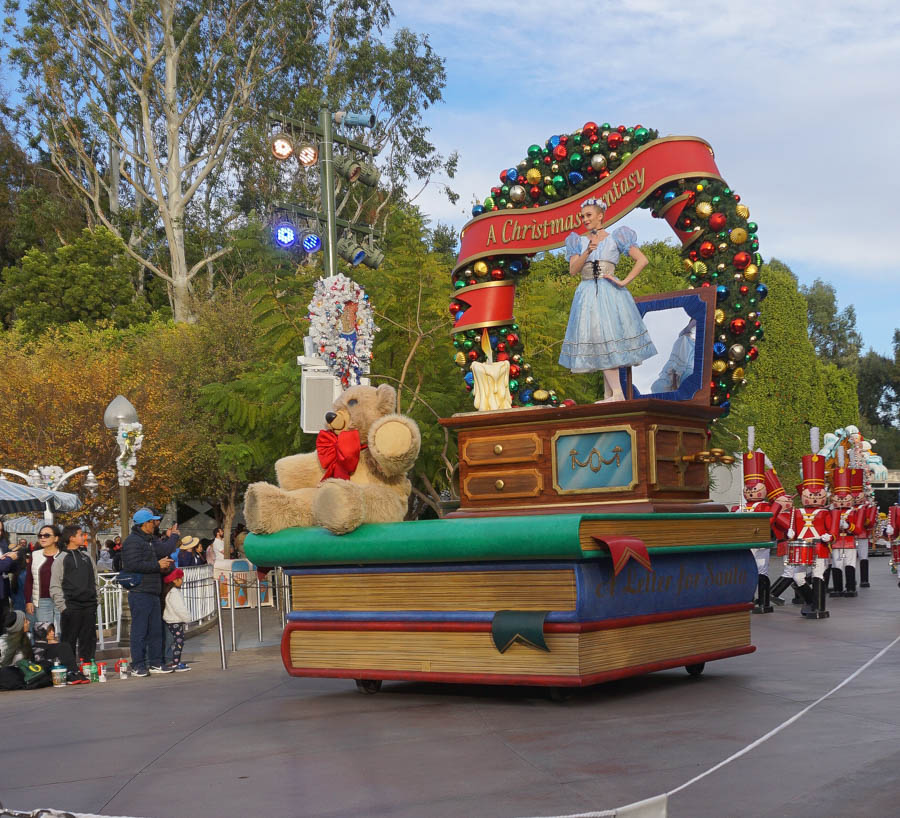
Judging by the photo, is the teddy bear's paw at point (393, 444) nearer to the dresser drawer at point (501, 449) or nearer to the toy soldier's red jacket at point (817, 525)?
the dresser drawer at point (501, 449)

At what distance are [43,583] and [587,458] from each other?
731 cm

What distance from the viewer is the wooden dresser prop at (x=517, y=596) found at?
836cm

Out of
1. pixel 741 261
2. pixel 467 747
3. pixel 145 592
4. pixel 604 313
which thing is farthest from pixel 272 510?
pixel 741 261

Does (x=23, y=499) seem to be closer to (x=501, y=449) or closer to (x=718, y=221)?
(x=501, y=449)

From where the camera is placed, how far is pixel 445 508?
12492 mm

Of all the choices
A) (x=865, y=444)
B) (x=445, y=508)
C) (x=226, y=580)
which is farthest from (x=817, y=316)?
(x=445, y=508)

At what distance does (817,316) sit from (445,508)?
211ft

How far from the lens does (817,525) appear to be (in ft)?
53.4

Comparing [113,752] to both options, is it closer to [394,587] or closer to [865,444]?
[394,587]

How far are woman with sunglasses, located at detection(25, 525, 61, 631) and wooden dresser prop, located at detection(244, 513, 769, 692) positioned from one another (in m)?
4.93

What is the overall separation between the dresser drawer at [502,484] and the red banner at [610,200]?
235 cm

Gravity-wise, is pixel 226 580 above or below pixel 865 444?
below

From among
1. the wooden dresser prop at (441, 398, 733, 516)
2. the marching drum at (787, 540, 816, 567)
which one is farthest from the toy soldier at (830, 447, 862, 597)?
the wooden dresser prop at (441, 398, 733, 516)

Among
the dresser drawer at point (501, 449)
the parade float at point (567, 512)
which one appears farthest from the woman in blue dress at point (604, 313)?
the dresser drawer at point (501, 449)
